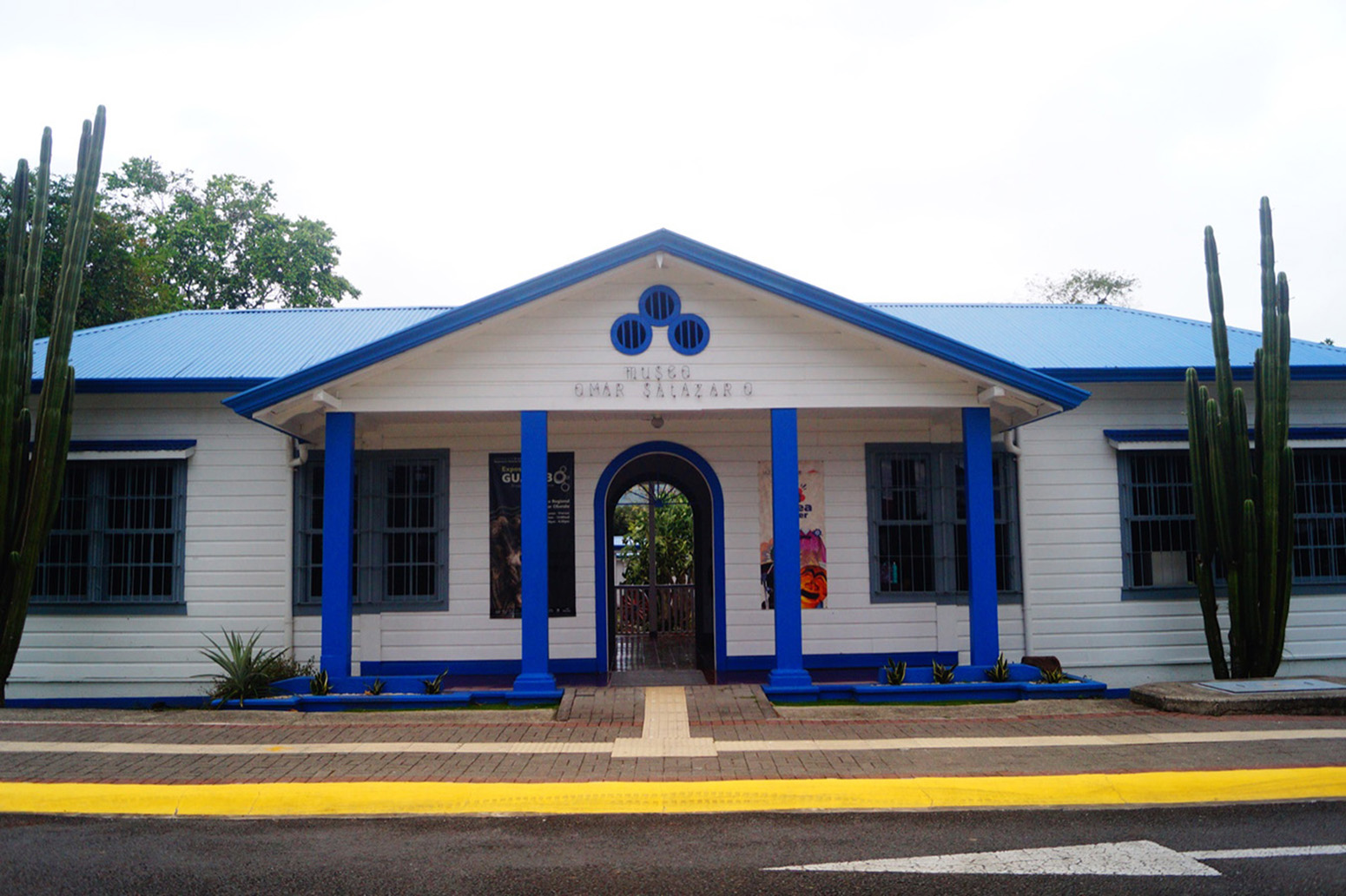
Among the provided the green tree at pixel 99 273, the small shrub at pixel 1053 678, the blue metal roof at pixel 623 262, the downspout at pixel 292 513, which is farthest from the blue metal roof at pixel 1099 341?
the green tree at pixel 99 273

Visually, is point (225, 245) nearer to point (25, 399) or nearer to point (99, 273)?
point (99, 273)

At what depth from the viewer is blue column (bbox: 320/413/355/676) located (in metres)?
10.5

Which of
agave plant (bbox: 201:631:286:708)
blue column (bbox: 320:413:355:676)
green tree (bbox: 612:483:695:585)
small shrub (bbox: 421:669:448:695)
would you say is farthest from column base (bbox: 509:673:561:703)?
green tree (bbox: 612:483:695:585)

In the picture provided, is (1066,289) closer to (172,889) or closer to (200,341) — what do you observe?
(200,341)

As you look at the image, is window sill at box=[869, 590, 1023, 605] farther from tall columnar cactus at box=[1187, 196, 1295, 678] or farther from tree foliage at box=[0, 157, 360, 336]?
tree foliage at box=[0, 157, 360, 336]

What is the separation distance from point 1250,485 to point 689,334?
6211mm

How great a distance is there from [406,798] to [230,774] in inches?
63.4

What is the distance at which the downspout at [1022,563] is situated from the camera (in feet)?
40.3

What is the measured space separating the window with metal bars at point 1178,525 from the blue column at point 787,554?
14.9 feet

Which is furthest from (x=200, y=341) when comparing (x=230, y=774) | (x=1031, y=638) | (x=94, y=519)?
(x=1031, y=638)

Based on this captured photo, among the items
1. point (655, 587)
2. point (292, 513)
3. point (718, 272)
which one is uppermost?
point (718, 272)

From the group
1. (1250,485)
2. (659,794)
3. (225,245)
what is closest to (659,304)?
(659,794)

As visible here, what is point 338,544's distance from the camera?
10.7 meters

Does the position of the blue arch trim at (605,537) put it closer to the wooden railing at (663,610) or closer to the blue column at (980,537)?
the blue column at (980,537)
